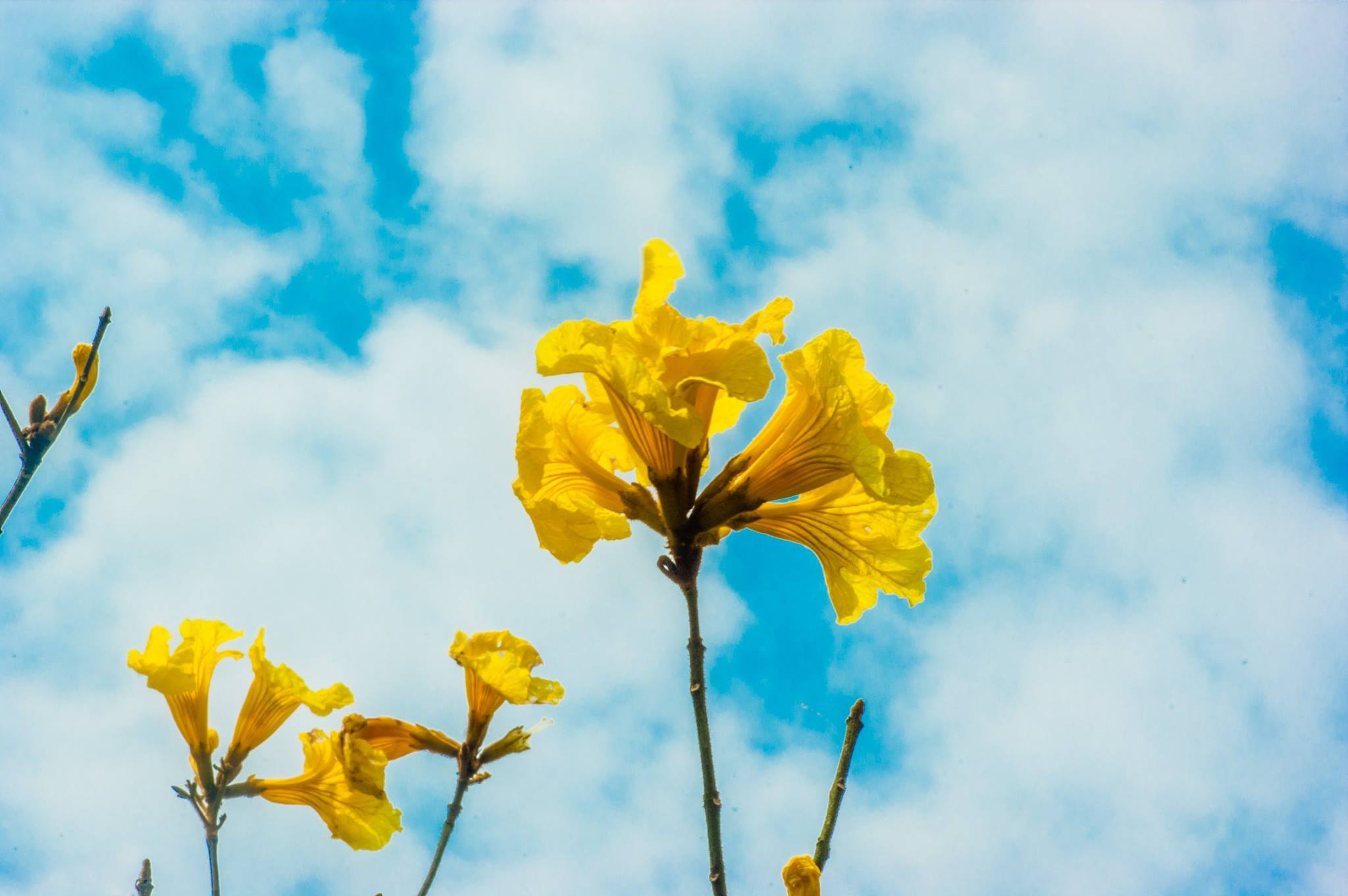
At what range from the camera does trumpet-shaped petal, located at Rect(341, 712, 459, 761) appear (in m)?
3.69

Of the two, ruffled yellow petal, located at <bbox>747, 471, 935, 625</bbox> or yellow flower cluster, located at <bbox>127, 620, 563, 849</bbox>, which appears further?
yellow flower cluster, located at <bbox>127, 620, 563, 849</bbox>

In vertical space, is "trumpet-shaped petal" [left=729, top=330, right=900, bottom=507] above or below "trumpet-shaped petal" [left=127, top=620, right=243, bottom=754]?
above

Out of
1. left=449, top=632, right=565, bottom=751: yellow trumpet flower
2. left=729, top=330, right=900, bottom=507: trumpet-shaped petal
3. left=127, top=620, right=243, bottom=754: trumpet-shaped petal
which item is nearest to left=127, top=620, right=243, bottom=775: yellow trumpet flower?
left=127, top=620, right=243, bottom=754: trumpet-shaped petal

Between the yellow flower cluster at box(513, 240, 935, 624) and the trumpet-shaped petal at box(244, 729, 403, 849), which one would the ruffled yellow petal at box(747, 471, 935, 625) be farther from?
the trumpet-shaped petal at box(244, 729, 403, 849)

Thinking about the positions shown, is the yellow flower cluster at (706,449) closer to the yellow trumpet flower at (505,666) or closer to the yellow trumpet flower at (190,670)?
the yellow trumpet flower at (505,666)

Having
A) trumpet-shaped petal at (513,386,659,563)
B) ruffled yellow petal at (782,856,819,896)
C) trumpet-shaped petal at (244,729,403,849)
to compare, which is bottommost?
ruffled yellow petal at (782,856,819,896)

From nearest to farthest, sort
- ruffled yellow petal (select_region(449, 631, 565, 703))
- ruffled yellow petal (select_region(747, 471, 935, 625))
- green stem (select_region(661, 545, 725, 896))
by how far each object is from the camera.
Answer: green stem (select_region(661, 545, 725, 896)) < ruffled yellow petal (select_region(747, 471, 935, 625)) < ruffled yellow petal (select_region(449, 631, 565, 703))

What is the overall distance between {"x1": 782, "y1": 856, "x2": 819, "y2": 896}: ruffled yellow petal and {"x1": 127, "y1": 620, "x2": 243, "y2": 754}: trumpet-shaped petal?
2.39 m

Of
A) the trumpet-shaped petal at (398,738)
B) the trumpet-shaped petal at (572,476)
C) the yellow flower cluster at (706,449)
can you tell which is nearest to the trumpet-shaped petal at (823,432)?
the yellow flower cluster at (706,449)

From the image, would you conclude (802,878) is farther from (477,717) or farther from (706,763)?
(477,717)

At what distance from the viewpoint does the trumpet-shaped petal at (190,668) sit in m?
3.69

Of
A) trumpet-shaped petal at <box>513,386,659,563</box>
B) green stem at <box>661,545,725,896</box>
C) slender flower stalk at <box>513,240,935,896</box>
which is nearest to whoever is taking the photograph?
green stem at <box>661,545,725,896</box>

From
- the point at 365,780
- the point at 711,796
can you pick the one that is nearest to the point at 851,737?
the point at 711,796

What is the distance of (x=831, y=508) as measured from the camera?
128 inches
